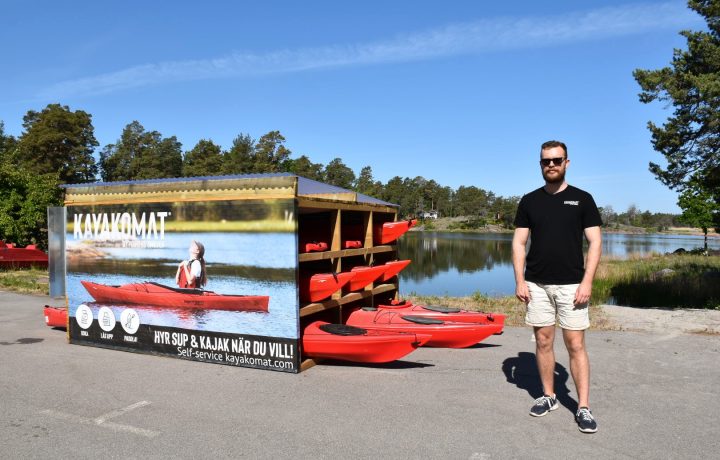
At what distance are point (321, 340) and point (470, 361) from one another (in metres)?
1.97

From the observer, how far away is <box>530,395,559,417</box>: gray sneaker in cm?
458

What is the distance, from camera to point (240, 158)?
67062 millimetres

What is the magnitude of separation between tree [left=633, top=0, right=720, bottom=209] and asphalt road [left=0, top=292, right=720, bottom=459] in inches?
218

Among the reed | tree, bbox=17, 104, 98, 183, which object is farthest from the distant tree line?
the reed

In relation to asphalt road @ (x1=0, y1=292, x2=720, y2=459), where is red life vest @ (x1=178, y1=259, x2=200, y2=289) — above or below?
above

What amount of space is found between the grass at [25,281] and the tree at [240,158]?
46.9m

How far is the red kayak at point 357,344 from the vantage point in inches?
229

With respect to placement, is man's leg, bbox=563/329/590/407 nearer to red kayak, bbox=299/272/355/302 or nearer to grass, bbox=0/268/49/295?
red kayak, bbox=299/272/355/302

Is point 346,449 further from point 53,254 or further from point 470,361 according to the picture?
point 53,254

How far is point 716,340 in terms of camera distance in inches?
300

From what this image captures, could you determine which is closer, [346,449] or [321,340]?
[346,449]

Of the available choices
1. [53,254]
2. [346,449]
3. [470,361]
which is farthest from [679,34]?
[53,254]

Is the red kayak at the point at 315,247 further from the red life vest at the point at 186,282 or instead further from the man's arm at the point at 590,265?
the man's arm at the point at 590,265

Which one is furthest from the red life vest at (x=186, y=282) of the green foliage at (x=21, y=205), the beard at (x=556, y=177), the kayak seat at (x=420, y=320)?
the green foliage at (x=21, y=205)
